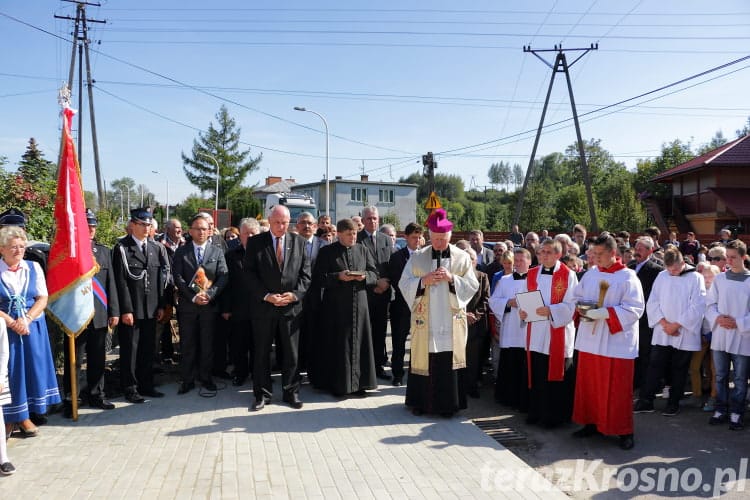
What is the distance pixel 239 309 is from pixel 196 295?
63 centimetres

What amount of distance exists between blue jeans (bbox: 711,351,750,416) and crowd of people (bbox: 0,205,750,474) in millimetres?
15

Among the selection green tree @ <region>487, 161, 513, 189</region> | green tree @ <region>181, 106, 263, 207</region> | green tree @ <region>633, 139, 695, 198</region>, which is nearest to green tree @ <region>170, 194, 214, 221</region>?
green tree @ <region>181, 106, 263, 207</region>

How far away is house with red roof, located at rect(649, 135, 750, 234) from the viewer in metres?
23.9

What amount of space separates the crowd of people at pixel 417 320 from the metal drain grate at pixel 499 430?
1.04 ft

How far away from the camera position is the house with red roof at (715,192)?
78.5 feet

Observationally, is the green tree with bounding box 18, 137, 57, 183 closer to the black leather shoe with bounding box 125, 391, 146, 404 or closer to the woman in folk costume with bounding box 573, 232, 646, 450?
the black leather shoe with bounding box 125, 391, 146, 404

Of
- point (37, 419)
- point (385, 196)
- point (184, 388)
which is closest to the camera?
point (37, 419)

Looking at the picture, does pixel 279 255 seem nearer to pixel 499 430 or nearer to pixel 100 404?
pixel 100 404

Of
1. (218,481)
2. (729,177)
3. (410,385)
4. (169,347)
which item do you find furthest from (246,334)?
(729,177)

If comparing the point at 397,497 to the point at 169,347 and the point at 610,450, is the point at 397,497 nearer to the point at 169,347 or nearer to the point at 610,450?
the point at 610,450

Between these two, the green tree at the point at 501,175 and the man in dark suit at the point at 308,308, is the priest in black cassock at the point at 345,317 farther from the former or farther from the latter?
the green tree at the point at 501,175

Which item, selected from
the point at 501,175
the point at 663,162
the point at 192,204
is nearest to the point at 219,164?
the point at 192,204

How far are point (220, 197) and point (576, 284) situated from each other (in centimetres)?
4793

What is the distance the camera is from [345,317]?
6.47 m
